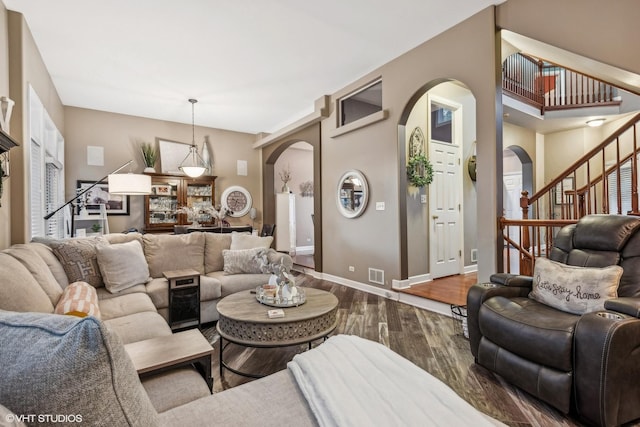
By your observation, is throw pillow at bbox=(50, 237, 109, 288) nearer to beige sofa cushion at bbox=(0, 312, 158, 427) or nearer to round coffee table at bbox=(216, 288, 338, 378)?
round coffee table at bbox=(216, 288, 338, 378)

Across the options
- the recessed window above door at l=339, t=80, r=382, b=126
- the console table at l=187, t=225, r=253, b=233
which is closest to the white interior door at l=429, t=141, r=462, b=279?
the recessed window above door at l=339, t=80, r=382, b=126

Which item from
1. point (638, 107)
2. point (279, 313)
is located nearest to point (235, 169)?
point (279, 313)

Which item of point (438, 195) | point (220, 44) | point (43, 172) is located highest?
point (220, 44)

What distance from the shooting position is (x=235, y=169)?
7246mm

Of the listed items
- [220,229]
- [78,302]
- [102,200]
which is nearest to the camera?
[78,302]

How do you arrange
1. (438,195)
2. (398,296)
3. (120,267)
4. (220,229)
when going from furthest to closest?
(220,229), (438,195), (398,296), (120,267)

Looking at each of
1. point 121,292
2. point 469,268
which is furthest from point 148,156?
point 469,268

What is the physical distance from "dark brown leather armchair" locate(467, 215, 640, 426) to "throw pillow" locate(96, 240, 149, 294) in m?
2.94

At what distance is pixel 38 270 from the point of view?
208 centimetres

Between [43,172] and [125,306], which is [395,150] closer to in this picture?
[125,306]

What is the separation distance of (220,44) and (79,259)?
2696 mm

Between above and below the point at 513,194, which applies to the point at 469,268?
below

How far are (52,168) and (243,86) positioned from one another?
10.1 ft

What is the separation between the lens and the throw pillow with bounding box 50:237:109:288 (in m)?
2.72
